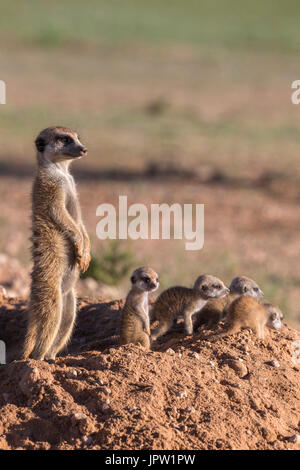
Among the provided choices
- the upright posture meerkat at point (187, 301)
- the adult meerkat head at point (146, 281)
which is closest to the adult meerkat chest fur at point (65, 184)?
the adult meerkat head at point (146, 281)

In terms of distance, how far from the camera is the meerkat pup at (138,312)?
18.2ft

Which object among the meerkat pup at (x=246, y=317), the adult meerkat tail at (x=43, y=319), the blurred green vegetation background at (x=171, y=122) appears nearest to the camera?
the adult meerkat tail at (x=43, y=319)

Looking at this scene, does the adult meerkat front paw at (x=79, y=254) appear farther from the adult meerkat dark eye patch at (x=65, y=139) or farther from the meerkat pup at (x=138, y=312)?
the adult meerkat dark eye patch at (x=65, y=139)

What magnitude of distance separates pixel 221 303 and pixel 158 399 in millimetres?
1868

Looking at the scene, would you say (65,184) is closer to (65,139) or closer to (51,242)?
(65,139)

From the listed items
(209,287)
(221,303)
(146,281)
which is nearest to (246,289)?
(221,303)

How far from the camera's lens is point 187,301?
6000 mm

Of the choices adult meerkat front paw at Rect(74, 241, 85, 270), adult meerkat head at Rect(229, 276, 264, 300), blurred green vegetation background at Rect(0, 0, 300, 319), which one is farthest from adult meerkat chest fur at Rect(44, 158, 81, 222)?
blurred green vegetation background at Rect(0, 0, 300, 319)

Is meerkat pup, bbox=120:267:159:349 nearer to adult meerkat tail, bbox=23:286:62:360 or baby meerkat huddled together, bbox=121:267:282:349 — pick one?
baby meerkat huddled together, bbox=121:267:282:349

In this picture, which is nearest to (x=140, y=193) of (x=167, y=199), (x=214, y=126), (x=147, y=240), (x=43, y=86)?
(x=167, y=199)

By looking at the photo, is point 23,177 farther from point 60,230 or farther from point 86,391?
point 86,391

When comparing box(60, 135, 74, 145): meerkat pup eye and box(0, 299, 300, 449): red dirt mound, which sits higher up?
box(60, 135, 74, 145): meerkat pup eye

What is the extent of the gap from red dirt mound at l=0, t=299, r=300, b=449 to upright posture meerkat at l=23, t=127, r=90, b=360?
347mm

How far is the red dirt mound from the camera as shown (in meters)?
4.23
